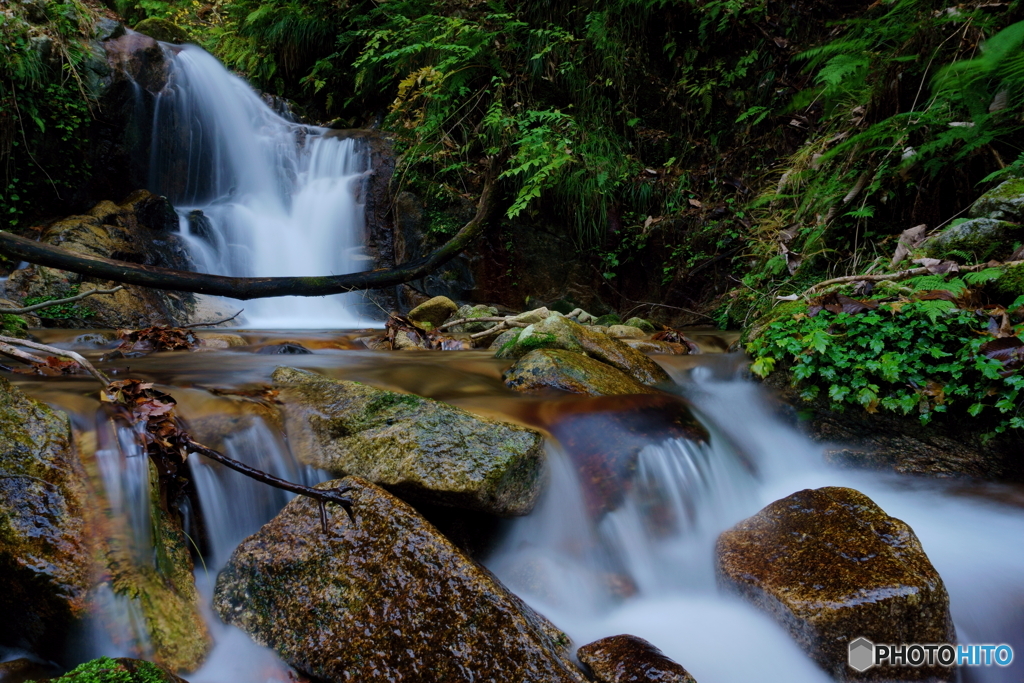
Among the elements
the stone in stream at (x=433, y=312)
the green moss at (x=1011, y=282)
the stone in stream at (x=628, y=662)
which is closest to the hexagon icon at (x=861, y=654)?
the stone in stream at (x=628, y=662)

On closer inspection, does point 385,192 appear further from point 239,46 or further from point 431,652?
point 431,652

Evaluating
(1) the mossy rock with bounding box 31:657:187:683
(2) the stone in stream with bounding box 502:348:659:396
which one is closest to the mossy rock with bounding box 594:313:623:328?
(2) the stone in stream with bounding box 502:348:659:396

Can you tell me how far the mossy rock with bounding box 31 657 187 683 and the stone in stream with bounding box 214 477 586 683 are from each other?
49 cm

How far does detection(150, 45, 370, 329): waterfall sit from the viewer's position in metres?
8.30

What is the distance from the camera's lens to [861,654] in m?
2.19

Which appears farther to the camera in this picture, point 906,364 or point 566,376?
point 566,376

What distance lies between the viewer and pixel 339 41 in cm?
1068

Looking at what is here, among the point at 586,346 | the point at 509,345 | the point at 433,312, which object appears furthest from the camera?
the point at 433,312

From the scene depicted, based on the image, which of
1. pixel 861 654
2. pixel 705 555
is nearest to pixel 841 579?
pixel 861 654

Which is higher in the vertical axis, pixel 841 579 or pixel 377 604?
pixel 377 604

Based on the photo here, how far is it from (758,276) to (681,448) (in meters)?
3.62

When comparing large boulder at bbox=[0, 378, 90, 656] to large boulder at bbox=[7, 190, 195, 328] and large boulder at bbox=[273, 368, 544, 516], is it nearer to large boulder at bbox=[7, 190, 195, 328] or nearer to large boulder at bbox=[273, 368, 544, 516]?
large boulder at bbox=[273, 368, 544, 516]

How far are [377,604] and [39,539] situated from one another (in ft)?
4.07

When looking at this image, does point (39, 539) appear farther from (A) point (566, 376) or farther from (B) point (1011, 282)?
(B) point (1011, 282)
